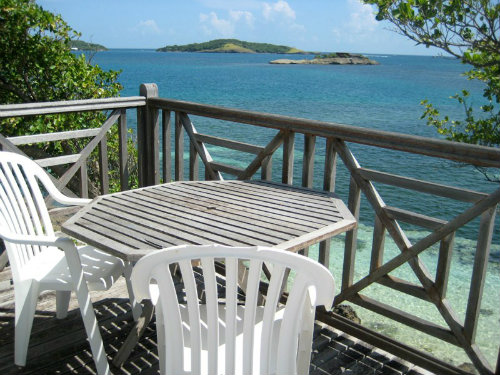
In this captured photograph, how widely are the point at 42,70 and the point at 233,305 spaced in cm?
652

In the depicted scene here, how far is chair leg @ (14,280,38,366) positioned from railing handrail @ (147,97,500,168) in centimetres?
148

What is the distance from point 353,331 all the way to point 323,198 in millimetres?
709

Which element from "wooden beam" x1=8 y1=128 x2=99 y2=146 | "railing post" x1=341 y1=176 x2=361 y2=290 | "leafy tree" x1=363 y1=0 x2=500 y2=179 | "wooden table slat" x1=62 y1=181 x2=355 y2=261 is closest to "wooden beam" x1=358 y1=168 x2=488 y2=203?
"railing post" x1=341 y1=176 x2=361 y2=290

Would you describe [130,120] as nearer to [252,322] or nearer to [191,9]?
[252,322]

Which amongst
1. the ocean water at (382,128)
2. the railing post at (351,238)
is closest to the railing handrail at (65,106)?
the railing post at (351,238)

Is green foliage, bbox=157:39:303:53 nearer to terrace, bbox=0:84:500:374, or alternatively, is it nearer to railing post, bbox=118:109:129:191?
railing post, bbox=118:109:129:191

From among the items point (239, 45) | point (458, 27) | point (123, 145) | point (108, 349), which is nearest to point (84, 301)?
point (108, 349)

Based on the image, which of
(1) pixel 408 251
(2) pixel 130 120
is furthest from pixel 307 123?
(2) pixel 130 120

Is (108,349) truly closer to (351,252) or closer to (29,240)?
(29,240)

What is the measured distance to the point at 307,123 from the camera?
270 cm

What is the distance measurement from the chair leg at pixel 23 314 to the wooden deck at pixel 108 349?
99 millimetres

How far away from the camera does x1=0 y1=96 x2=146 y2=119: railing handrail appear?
3006 millimetres

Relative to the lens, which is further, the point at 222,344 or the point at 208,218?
the point at 208,218

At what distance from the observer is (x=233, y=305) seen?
1.42m
